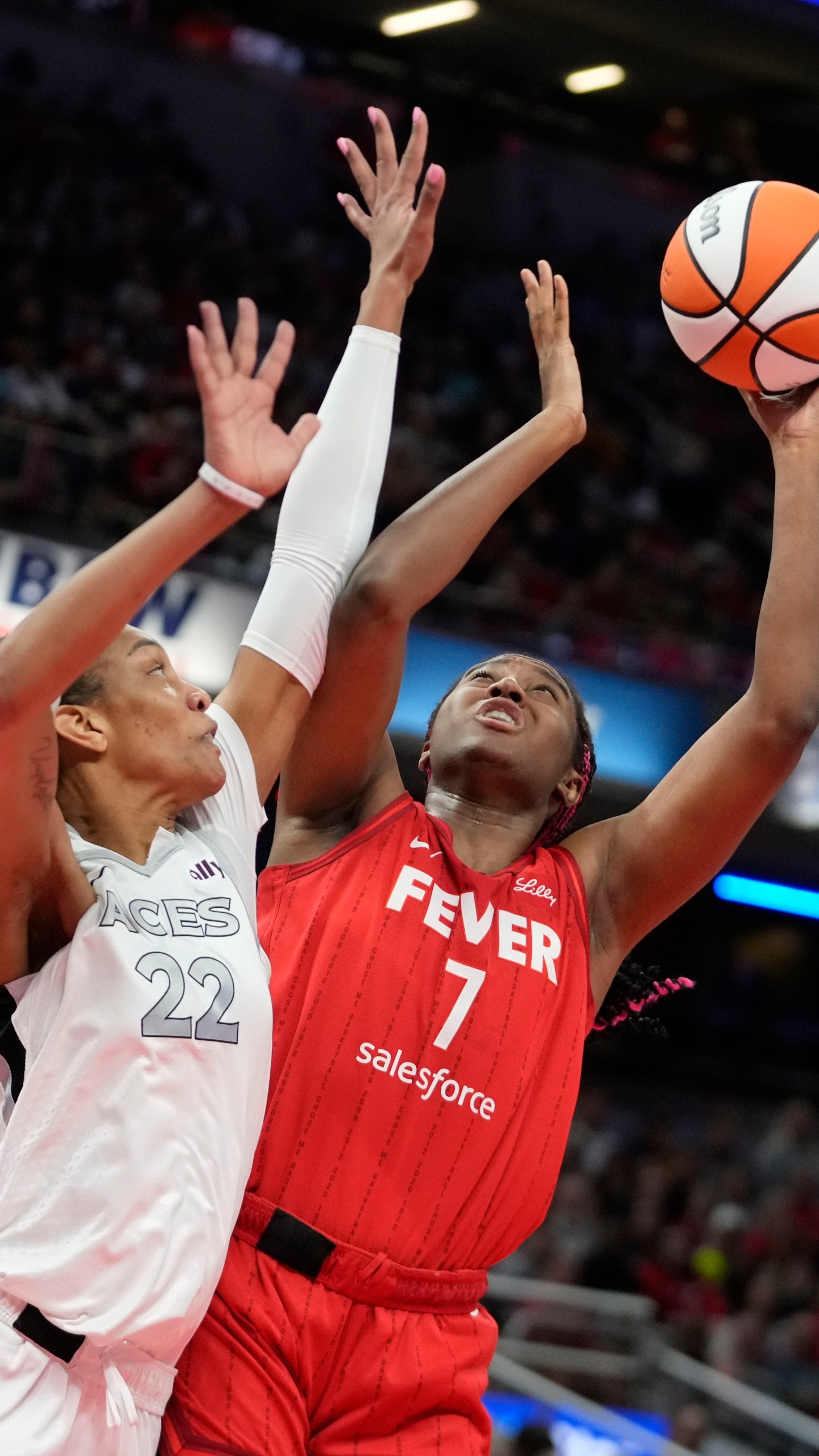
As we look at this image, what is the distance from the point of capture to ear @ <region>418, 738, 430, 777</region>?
3.51 metres

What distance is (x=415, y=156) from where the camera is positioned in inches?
129

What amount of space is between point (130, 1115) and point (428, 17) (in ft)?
48.8

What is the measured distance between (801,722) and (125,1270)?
159cm

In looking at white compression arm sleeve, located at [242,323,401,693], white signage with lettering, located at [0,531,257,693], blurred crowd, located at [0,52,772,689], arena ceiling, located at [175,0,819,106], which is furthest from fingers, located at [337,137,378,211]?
arena ceiling, located at [175,0,819,106]

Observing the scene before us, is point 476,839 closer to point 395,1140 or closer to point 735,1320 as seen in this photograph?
point 395,1140

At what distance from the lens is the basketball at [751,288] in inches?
132

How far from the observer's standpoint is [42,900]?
8.33 ft

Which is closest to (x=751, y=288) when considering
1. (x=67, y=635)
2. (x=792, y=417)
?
(x=792, y=417)

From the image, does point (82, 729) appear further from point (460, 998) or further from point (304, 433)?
point (460, 998)

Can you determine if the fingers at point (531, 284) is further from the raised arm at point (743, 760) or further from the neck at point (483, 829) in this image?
the neck at point (483, 829)

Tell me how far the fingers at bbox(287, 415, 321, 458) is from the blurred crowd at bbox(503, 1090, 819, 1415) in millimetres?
7718

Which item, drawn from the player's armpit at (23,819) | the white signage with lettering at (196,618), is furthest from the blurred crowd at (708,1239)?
the player's armpit at (23,819)

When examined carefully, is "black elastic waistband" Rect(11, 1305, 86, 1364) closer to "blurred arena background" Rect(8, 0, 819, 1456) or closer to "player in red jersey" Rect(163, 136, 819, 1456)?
"player in red jersey" Rect(163, 136, 819, 1456)

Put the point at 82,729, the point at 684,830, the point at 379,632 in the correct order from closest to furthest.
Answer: the point at 82,729
the point at 379,632
the point at 684,830
